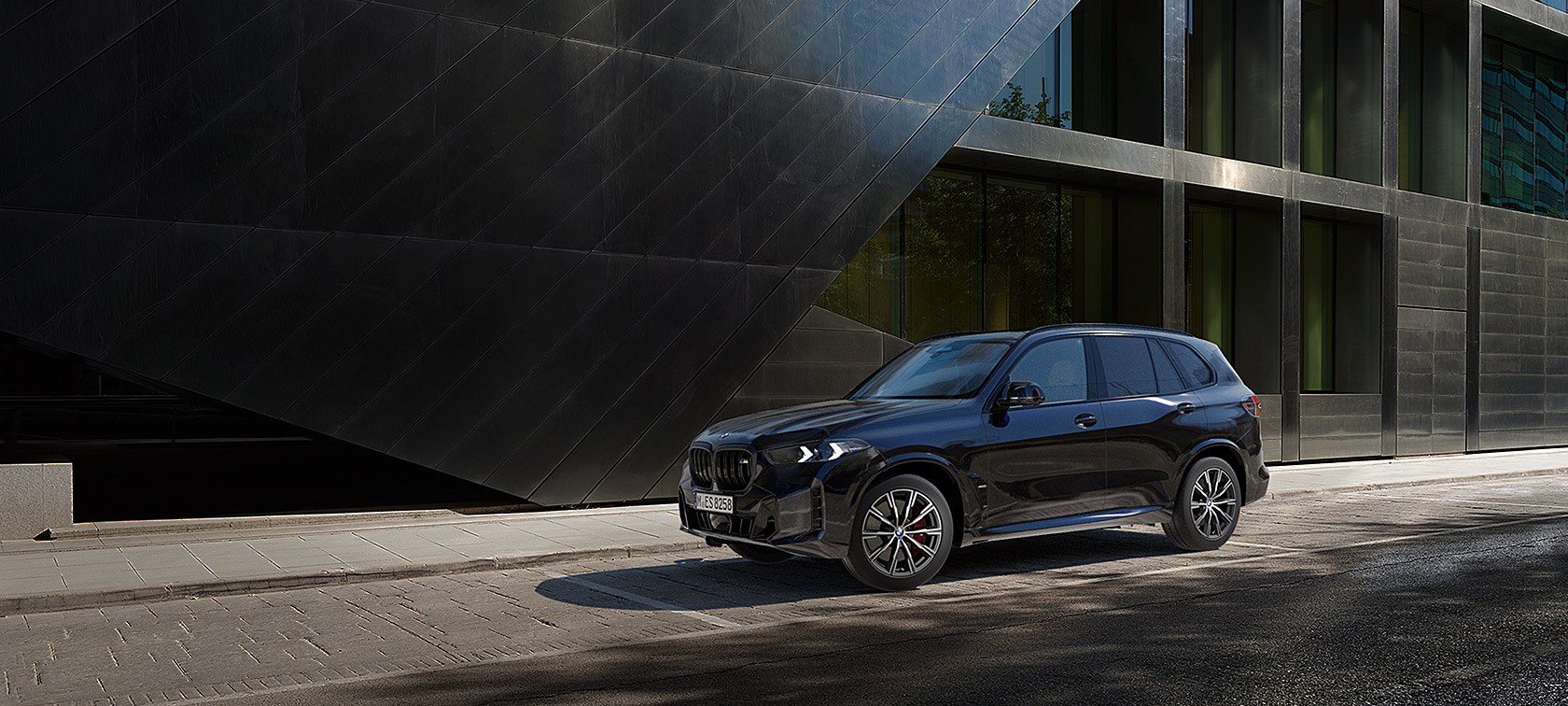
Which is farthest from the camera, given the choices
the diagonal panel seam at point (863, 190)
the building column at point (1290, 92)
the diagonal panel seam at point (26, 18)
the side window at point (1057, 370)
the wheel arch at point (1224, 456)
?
the building column at point (1290, 92)

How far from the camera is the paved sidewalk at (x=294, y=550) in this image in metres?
7.84

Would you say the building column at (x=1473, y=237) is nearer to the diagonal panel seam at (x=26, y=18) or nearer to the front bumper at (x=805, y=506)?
the front bumper at (x=805, y=506)

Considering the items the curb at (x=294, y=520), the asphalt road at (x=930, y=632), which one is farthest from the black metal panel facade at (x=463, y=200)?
the asphalt road at (x=930, y=632)

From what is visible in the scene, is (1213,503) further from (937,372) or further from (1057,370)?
(937,372)

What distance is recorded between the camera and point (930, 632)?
6293mm

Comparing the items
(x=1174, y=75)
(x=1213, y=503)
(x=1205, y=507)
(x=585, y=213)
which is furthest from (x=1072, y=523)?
(x=1174, y=75)

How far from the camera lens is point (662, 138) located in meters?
12.8

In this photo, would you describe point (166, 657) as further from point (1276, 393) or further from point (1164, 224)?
point (1276, 393)

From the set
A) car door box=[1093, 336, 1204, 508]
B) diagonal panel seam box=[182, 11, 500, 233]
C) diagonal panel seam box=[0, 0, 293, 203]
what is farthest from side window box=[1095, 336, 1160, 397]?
diagonal panel seam box=[0, 0, 293, 203]

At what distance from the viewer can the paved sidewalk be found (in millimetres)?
7844

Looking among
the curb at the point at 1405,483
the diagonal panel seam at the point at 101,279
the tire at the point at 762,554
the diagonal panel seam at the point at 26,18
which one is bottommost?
the curb at the point at 1405,483

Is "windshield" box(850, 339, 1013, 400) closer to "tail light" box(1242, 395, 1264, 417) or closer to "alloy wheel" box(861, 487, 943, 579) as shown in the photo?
"alloy wheel" box(861, 487, 943, 579)

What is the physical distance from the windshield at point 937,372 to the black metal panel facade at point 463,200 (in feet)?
14.0

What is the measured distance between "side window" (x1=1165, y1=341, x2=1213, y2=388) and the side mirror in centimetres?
198
